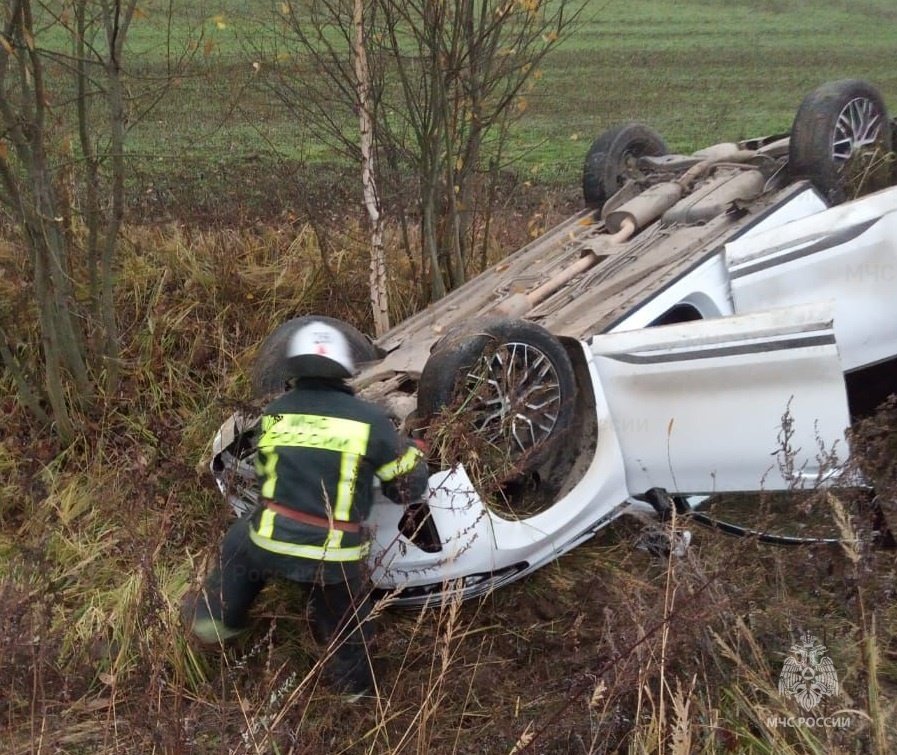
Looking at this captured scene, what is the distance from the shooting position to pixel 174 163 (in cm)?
639

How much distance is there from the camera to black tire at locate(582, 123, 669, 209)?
231 inches

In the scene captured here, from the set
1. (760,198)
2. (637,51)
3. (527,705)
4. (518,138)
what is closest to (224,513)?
(527,705)

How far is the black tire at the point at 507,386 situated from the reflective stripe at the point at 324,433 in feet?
1.36

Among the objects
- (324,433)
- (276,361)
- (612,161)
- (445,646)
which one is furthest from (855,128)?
(445,646)

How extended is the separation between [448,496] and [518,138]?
14.5 feet

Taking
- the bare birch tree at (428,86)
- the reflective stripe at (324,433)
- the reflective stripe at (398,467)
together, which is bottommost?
the reflective stripe at (398,467)

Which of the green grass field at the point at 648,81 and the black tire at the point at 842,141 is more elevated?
the green grass field at the point at 648,81

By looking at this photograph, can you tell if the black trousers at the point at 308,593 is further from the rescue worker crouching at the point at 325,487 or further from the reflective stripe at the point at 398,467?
the reflective stripe at the point at 398,467

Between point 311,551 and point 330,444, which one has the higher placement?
point 330,444

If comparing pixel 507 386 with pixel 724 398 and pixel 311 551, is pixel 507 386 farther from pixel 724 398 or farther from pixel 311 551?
pixel 311 551

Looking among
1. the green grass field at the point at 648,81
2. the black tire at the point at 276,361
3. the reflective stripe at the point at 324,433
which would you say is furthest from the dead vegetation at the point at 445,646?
the green grass field at the point at 648,81

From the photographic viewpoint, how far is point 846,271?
392 cm

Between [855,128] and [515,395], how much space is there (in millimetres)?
2978

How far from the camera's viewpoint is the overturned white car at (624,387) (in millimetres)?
3359
